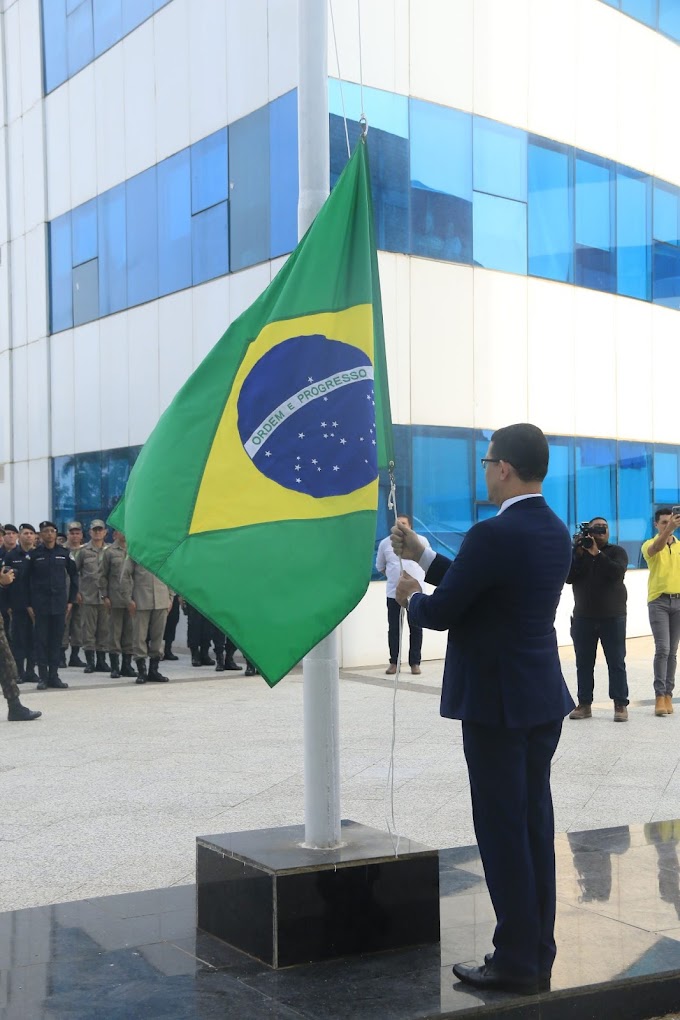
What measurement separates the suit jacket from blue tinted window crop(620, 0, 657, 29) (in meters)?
18.9

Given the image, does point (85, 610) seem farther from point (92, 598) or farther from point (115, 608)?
point (115, 608)

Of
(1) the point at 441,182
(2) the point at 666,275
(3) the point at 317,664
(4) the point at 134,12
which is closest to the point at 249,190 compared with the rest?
(1) the point at 441,182

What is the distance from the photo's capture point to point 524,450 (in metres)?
4.61

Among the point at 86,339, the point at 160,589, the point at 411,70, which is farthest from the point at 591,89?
the point at 160,589

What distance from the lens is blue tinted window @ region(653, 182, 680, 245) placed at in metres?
22.0

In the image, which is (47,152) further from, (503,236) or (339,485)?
(339,485)

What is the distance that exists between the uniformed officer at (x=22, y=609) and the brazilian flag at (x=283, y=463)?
35.4ft

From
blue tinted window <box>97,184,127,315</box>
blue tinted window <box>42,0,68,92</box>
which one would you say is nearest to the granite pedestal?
blue tinted window <box>97,184,127,315</box>

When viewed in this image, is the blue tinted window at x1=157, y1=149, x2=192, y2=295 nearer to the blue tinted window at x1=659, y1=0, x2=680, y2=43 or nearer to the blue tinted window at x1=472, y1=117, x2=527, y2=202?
the blue tinted window at x1=472, y1=117, x2=527, y2=202

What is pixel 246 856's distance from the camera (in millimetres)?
4961

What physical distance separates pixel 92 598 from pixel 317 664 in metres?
12.2

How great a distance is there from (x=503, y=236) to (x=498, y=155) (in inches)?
47.7

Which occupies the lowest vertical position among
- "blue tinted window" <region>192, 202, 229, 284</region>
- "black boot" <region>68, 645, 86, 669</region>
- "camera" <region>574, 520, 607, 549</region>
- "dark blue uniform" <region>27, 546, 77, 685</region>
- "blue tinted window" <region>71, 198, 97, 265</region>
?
"black boot" <region>68, 645, 86, 669</region>

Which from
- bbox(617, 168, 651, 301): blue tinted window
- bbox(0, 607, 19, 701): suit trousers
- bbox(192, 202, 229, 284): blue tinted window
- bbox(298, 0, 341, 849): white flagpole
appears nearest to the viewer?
bbox(298, 0, 341, 849): white flagpole
